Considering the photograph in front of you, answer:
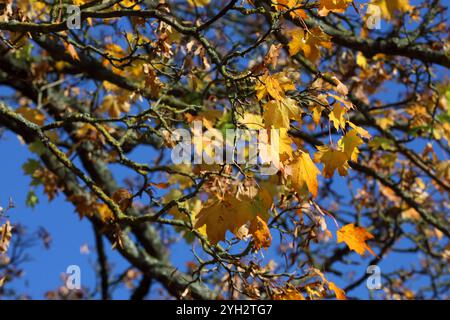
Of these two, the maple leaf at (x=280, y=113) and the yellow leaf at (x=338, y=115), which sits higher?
the yellow leaf at (x=338, y=115)

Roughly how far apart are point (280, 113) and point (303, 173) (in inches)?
10.9

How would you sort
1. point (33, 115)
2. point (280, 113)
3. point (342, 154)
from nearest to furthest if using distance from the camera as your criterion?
point (280, 113) < point (342, 154) < point (33, 115)

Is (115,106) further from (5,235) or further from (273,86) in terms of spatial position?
(273,86)

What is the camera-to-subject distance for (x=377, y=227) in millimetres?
7711

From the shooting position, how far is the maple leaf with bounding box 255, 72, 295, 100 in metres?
2.82

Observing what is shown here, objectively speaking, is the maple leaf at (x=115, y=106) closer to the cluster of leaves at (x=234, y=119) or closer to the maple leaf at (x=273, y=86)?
the cluster of leaves at (x=234, y=119)

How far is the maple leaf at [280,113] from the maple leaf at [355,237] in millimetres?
850

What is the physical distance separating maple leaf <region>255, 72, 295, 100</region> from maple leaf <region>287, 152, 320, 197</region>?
290mm

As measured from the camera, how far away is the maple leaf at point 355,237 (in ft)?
10.9

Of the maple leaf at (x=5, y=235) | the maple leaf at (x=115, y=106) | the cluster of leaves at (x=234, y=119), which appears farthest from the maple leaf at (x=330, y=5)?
the maple leaf at (x=115, y=106)

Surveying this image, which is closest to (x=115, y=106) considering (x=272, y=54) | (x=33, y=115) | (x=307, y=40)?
(x=33, y=115)

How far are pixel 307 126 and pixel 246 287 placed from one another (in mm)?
4168

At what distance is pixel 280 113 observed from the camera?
2777mm
